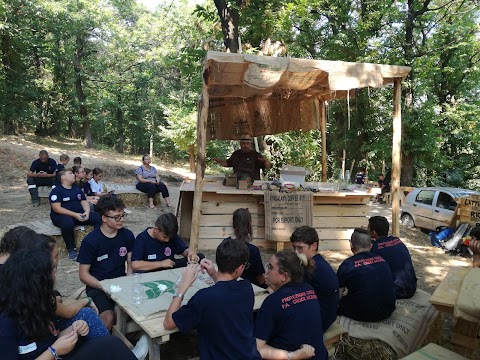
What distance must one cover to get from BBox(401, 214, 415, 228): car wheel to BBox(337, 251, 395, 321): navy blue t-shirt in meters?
8.27

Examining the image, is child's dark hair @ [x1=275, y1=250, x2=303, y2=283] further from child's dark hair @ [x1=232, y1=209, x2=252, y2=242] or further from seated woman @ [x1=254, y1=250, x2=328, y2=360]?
child's dark hair @ [x1=232, y1=209, x2=252, y2=242]

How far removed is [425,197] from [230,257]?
9711 mm

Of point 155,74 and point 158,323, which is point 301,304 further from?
point 155,74

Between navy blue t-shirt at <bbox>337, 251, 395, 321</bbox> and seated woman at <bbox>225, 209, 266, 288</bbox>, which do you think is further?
seated woman at <bbox>225, 209, 266, 288</bbox>

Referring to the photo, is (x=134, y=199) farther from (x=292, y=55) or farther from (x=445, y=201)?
(x=292, y=55)

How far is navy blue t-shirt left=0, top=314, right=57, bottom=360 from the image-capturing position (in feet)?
5.47

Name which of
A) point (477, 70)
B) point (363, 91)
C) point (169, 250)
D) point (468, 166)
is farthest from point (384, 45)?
point (169, 250)

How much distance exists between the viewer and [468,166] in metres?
18.3

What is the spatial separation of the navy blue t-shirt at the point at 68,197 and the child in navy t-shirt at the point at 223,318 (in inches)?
156

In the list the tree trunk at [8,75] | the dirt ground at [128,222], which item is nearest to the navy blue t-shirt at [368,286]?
the dirt ground at [128,222]

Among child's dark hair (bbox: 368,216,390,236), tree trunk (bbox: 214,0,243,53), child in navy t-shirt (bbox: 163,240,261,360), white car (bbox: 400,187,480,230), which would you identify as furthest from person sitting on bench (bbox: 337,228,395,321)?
tree trunk (bbox: 214,0,243,53)

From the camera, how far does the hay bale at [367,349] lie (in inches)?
117

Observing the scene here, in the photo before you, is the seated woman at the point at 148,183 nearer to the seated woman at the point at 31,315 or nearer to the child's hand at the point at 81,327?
the child's hand at the point at 81,327

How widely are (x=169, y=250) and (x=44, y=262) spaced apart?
73.0 inches
